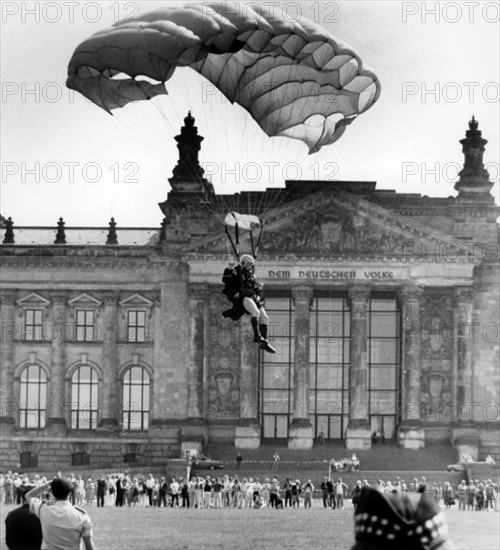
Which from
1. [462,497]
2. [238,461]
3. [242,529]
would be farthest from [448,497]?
[242,529]

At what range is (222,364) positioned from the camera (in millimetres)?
76250

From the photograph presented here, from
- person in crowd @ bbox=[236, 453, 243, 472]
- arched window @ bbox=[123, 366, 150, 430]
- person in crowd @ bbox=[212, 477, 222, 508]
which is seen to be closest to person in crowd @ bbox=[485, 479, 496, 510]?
person in crowd @ bbox=[212, 477, 222, 508]

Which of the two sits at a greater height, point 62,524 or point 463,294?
point 463,294

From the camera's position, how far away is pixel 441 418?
74.9m

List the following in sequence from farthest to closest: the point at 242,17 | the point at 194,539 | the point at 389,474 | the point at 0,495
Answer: the point at 389,474 → the point at 0,495 → the point at 194,539 → the point at 242,17

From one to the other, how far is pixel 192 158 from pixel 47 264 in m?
10.0

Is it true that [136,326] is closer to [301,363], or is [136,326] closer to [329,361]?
[301,363]

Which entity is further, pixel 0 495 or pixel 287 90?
pixel 0 495

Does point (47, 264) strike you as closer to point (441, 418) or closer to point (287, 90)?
point (441, 418)

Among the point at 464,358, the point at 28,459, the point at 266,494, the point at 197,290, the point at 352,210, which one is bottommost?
the point at 28,459

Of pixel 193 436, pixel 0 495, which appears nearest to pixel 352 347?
pixel 193 436

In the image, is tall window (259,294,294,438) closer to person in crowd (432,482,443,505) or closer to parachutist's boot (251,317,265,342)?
person in crowd (432,482,443,505)

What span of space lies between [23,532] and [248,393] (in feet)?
218

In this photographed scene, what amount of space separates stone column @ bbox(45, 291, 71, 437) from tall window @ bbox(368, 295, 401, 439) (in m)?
17.0
